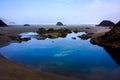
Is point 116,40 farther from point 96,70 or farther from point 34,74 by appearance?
point 34,74

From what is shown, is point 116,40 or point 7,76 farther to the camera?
point 116,40

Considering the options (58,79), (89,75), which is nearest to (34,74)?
(58,79)

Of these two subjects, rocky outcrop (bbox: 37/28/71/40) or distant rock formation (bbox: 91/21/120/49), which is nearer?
distant rock formation (bbox: 91/21/120/49)

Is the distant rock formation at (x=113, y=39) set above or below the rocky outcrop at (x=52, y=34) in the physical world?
above

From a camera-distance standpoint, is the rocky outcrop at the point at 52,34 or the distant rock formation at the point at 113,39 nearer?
the distant rock formation at the point at 113,39

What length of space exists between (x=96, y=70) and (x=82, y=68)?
1713 millimetres

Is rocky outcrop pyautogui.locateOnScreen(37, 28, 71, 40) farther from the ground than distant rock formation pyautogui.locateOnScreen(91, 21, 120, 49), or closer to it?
closer to it

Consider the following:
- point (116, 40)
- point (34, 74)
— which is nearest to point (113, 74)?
point (34, 74)

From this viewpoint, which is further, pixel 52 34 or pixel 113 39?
pixel 52 34

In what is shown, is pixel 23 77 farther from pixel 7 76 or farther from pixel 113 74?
pixel 113 74

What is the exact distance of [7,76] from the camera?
15.0 m

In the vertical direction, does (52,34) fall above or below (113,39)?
below

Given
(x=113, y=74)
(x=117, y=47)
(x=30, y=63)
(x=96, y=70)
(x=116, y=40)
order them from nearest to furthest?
(x=113, y=74)
(x=96, y=70)
(x=30, y=63)
(x=117, y=47)
(x=116, y=40)

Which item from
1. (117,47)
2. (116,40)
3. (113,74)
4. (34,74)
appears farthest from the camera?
(116,40)
